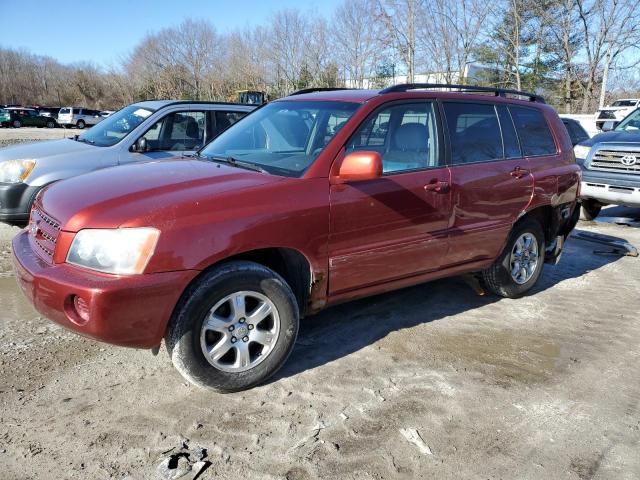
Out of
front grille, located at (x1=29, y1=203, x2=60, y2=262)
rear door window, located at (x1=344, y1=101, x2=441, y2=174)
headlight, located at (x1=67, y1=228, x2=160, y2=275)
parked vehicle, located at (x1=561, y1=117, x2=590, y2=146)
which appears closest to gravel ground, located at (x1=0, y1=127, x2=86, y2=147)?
parked vehicle, located at (x1=561, y1=117, x2=590, y2=146)

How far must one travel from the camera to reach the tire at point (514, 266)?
4734mm

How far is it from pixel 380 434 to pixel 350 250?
46.7 inches

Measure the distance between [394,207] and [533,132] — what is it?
212 cm

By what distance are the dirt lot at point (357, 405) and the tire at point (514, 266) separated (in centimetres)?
47

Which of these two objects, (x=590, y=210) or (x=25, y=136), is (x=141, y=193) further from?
(x=25, y=136)

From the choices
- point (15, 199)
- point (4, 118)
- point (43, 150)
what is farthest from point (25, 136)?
point (15, 199)

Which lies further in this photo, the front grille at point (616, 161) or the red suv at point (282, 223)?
the front grille at point (616, 161)

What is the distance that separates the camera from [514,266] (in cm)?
486

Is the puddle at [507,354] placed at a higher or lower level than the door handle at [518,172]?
lower

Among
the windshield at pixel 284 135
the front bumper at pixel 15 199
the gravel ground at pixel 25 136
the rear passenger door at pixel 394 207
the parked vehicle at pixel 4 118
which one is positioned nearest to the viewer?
the rear passenger door at pixel 394 207

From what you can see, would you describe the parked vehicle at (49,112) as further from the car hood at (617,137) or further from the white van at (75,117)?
the car hood at (617,137)

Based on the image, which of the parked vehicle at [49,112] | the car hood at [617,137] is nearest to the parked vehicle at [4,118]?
the parked vehicle at [49,112]

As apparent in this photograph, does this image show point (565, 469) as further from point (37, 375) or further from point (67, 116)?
point (67, 116)

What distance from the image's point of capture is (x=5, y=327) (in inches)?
154
